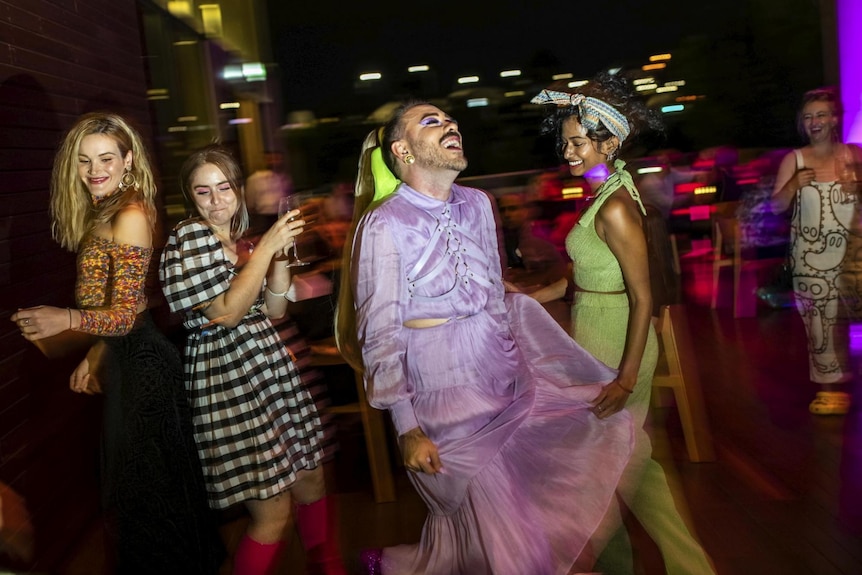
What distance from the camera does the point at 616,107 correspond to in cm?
289

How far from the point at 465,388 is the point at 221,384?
2.55ft

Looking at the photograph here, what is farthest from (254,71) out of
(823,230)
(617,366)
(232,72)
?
(617,366)

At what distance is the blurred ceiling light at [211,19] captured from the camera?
8.80m

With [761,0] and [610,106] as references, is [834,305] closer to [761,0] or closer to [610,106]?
[610,106]

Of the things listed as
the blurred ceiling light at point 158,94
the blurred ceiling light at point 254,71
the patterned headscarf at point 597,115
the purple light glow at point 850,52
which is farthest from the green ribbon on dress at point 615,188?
the blurred ceiling light at point 254,71

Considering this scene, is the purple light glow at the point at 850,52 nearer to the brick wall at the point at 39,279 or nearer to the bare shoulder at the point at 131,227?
the brick wall at the point at 39,279

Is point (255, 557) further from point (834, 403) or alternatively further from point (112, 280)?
point (834, 403)

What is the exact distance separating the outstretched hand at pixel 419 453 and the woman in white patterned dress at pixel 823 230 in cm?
342

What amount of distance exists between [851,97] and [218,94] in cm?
678

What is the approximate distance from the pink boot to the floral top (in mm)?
989

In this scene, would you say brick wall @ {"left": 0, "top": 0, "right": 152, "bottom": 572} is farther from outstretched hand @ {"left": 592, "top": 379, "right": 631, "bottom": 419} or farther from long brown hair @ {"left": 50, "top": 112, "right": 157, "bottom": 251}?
outstretched hand @ {"left": 592, "top": 379, "right": 631, "bottom": 419}

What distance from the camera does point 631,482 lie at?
267 cm

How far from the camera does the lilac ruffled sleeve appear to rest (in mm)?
2281

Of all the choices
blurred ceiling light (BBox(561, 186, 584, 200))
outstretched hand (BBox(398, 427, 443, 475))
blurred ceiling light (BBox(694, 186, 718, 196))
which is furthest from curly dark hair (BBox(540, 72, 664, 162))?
blurred ceiling light (BBox(694, 186, 718, 196))
